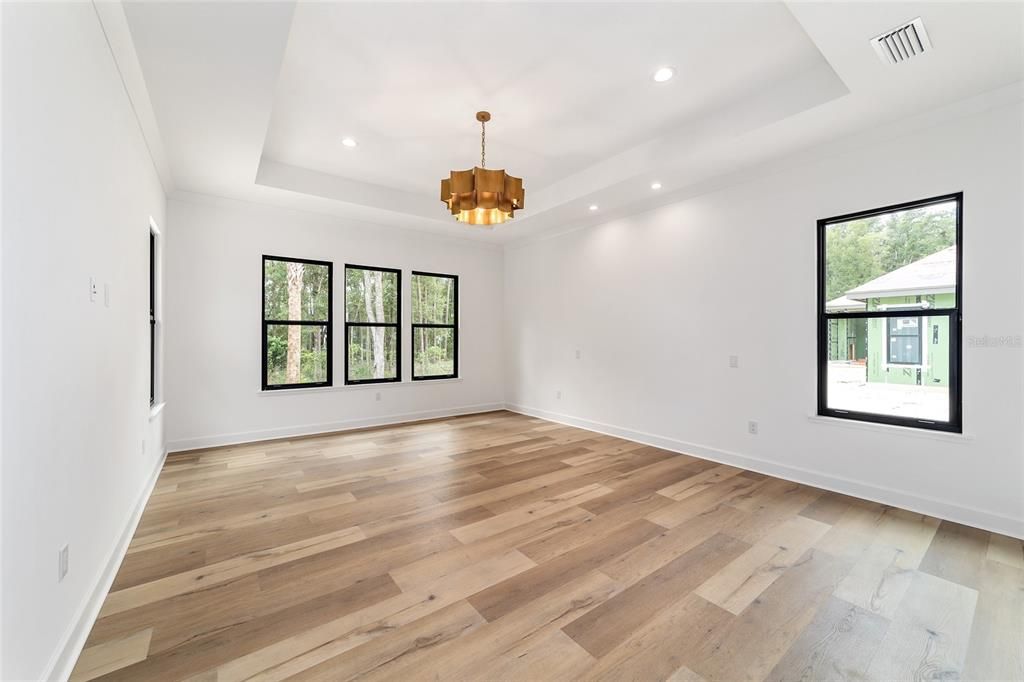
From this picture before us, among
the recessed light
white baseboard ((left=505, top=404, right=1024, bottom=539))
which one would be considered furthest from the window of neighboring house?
the recessed light

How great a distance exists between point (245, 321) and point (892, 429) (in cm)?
640

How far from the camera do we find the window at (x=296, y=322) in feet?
17.9

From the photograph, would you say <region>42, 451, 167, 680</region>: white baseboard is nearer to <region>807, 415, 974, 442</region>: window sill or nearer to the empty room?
the empty room

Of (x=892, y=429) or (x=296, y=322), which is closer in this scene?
(x=892, y=429)

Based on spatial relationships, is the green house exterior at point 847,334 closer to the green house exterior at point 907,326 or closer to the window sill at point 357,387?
the green house exterior at point 907,326

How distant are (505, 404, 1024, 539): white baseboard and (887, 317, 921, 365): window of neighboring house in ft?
3.26

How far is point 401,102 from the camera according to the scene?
3.45m

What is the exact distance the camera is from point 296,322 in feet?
18.3


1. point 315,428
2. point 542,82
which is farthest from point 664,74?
point 315,428

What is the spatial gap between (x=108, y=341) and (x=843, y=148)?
5273mm

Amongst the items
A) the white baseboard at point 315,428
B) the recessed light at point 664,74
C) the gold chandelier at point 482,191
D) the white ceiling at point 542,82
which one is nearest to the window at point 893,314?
the white ceiling at point 542,82

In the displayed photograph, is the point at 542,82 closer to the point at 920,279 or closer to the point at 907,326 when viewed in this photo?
the point at 920,279

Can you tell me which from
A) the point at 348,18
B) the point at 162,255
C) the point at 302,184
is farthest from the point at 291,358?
the point at 348,18

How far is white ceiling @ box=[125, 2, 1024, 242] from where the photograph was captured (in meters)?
2.39
